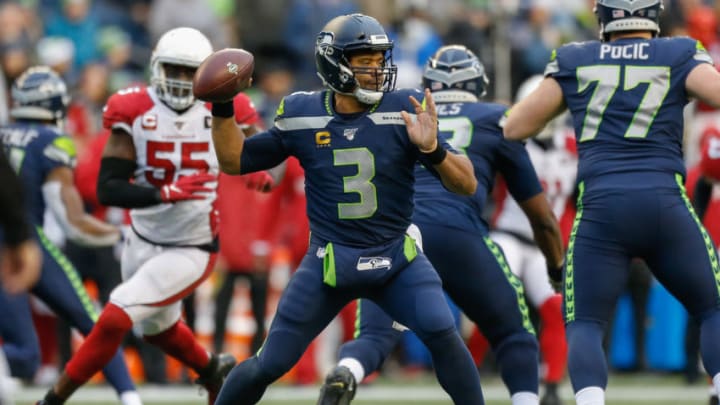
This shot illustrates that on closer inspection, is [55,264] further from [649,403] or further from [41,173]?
[649,403]

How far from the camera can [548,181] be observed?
9.80 meters

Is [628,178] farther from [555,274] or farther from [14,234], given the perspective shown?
[14,234]

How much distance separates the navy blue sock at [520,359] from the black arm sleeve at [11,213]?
2.68 m

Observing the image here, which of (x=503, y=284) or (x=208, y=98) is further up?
(x=208, y=98)

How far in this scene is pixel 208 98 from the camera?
6.08 m

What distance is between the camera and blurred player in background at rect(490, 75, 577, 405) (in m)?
9.17

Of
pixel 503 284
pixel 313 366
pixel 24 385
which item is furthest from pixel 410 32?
pixel 503 284

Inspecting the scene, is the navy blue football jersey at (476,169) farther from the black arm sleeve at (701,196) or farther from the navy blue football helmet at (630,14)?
the black arm sleeve at (701,196)

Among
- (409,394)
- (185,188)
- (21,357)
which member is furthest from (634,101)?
(409,394)

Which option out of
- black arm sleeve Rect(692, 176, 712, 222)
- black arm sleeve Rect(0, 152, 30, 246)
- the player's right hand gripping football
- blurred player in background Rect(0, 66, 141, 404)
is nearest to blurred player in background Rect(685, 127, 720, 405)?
black arm sleeve Rect(692, 176, 712, 222)

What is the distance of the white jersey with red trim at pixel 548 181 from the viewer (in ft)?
31.3

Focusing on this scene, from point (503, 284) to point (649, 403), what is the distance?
2847mm

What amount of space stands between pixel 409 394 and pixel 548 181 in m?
1.84

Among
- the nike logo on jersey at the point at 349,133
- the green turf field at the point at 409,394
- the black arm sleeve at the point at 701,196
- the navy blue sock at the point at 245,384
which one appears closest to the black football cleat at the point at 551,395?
the green turf field at the point at 409,394
